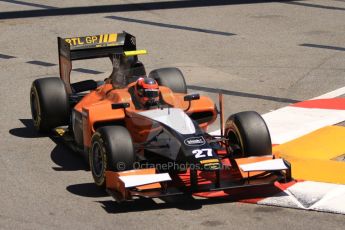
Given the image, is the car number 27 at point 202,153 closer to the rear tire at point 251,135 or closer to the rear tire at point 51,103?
the rear tire at point 251,135

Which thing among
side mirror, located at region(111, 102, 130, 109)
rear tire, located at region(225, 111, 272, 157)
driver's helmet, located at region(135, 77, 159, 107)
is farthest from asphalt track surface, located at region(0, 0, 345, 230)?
driver's helmet, located at region(135, 77, 159, 107)

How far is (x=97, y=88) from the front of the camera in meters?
13.3

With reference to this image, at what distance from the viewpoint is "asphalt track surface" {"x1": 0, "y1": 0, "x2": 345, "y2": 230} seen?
10.6 meters

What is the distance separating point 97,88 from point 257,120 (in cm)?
270

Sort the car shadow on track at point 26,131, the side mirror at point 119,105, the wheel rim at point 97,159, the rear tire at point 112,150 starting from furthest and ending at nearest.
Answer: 1. the car shadow on track at point 26,131
2. the side mirror at point 119,105
3. the wheel rim at point 97,159
4. the rear tire at point 112,150

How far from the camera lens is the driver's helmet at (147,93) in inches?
475

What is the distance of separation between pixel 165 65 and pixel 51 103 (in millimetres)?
4923

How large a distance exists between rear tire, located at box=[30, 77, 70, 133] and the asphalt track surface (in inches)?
12.0

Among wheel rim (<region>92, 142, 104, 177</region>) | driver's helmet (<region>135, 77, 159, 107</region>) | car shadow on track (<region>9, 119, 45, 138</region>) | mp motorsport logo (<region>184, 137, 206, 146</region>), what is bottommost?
car shadow on track (<region>9, 119, 45, 138</region>)

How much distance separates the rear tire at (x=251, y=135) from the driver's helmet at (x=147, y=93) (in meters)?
1.06

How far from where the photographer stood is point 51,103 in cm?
1341

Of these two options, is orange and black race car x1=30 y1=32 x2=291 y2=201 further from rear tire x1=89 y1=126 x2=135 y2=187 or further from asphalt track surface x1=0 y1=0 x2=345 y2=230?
asphalt track surface x1=0 y1=0 x2=345 y2=230

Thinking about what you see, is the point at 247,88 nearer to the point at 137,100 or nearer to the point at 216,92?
the point at 216,92

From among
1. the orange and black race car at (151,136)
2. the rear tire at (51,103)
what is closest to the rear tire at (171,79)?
the orange and black race car at (151,136)
